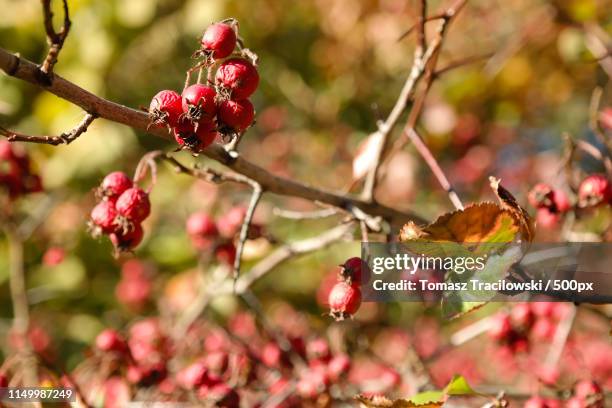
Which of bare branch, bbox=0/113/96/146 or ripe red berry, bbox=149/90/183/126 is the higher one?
ripe red berry, bbox=149/90/183/126

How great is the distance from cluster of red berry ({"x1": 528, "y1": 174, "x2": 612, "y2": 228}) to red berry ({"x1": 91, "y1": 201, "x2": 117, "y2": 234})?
1081 millimetres

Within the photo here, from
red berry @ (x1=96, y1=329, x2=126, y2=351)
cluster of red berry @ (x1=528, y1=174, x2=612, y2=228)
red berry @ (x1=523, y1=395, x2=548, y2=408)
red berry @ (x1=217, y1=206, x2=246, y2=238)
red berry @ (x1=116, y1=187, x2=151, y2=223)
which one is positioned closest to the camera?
red berry @ (x1=116, y1=187, x2=151, y2=223)

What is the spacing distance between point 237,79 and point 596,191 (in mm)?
1050

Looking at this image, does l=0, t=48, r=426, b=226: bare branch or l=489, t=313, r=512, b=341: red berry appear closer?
l=0, t=48, r=426, b=226: bare branch

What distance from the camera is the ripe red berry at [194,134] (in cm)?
101

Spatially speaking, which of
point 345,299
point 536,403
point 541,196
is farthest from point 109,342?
point 541,196

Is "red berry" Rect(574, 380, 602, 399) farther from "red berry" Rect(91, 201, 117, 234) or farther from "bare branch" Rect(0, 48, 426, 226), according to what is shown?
"red berry" Rect(91, 201, 117, 234)

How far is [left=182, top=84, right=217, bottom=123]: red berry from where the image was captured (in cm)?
99

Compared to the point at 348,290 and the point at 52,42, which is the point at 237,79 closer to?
the point at 52,42

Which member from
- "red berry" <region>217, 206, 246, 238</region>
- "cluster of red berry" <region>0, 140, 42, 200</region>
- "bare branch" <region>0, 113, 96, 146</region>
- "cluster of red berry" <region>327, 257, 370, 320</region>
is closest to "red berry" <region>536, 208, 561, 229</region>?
"cluster of red berry" <region>327, 257, 370, 320</region>

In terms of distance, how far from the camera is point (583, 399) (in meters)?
1.52

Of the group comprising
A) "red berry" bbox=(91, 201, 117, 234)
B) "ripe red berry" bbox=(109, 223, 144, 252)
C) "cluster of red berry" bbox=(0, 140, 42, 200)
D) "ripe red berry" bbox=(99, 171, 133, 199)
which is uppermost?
"cluster of red berry" bbox=(0, 140, 42, 200)

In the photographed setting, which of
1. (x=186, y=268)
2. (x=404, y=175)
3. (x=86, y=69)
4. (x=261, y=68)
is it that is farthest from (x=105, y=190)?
(x=261, y=68)

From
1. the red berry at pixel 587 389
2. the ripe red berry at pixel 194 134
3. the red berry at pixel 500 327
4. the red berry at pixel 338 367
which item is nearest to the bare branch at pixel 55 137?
the ripe red berry at pixel 194 134
